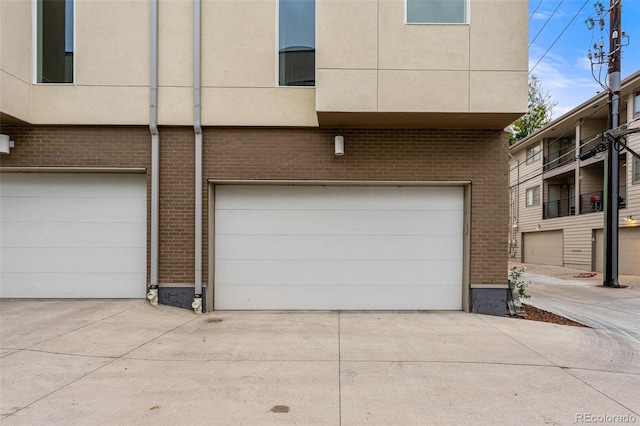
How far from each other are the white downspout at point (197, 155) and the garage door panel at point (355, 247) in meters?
0.74

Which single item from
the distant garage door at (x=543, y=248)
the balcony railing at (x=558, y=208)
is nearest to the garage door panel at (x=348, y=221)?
the distant garage door at (x=543, y=248)

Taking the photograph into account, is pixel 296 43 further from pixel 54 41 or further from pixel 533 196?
pixel 533 196

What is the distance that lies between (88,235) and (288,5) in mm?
5600

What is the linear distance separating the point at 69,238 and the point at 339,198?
5.03 m

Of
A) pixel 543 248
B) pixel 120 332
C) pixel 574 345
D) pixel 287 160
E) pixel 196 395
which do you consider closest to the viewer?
pixel 196 395

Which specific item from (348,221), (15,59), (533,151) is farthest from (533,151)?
(15,59)

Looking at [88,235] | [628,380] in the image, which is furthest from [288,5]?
[628,380]

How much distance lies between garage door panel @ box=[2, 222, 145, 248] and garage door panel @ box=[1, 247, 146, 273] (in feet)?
0.34

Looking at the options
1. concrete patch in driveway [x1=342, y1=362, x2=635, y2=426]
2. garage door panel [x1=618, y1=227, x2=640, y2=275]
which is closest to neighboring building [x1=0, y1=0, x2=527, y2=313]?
concrete patch in driveway [x1=342, y1=362, x2=635, y2=426]

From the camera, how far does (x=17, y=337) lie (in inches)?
185

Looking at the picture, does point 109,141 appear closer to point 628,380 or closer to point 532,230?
point 628,380

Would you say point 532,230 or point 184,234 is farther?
point 532,230

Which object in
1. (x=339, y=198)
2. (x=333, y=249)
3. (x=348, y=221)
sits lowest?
(x=333, y=249)

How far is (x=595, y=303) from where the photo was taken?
8.33 metres
